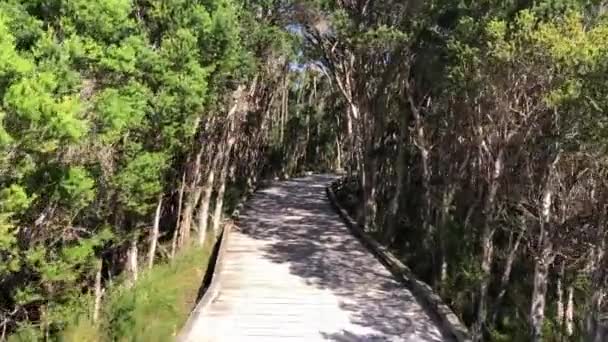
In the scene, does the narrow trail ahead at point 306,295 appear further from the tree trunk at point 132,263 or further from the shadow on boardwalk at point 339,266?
the tree trunk at point 132,263

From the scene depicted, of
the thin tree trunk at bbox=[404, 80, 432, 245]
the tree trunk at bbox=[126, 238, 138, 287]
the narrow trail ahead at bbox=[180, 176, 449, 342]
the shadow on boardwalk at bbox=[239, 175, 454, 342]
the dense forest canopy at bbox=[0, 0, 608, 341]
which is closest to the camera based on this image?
the dense forest canopy at bbox=[0, 0, 608, 341]

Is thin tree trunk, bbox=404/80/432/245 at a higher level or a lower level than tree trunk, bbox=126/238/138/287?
higher

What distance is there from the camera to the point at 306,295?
12.3 meters

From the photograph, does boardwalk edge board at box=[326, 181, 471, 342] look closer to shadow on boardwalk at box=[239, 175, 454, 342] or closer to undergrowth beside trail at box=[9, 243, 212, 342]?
shadow on boardwalk at box=[239, 175, 454, 342]

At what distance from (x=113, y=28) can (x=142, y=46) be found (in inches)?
57.2

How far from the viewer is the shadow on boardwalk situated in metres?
10.4

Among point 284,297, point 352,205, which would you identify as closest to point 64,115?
point 284,297

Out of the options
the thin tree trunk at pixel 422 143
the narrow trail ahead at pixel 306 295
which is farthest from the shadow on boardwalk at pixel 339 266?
the thin tree trunk at pixel 422 143

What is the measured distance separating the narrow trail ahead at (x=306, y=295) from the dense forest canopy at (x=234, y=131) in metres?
1.28

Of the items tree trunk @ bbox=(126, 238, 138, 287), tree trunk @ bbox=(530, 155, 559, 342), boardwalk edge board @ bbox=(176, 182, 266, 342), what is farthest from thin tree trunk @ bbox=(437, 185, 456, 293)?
tree trunk @ bbox=(126, 238, 138, 287)

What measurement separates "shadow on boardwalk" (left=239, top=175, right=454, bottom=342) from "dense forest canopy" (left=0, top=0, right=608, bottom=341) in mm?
1167

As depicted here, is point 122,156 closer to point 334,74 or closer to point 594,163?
point 594,163

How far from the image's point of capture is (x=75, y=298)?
11.0 metres

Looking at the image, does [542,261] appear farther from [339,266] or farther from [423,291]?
[339,266]
